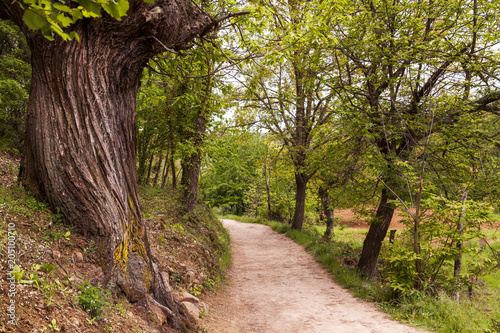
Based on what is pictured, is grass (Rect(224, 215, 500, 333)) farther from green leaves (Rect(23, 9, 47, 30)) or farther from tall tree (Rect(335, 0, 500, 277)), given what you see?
green leaves (Rect(23, 9, 47, 30))

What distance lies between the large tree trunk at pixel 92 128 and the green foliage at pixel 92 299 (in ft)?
0.85

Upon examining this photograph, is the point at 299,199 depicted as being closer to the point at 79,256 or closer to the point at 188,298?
the point at 188,298

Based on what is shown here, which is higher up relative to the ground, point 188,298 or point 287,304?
point 188,298

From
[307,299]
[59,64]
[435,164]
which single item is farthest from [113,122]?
[435,164]

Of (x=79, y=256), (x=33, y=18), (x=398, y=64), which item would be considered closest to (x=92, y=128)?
(x=79, y=256)

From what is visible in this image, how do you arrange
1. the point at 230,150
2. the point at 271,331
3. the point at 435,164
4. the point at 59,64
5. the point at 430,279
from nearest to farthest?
the point at 59,64
the point at 271,331
the point at 430,279
the point at 435,164
the point at 230,150

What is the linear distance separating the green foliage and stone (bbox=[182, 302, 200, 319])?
2.07 metres

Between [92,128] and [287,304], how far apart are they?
5.40m

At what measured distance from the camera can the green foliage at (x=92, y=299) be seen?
2.67 metres

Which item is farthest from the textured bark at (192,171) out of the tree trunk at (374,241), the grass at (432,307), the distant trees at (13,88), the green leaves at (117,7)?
the green leaves at (117,7)

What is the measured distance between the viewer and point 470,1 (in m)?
6.78

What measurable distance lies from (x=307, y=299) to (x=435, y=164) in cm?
480

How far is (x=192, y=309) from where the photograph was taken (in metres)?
4.83

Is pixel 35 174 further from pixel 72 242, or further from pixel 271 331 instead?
pixel 271 331
